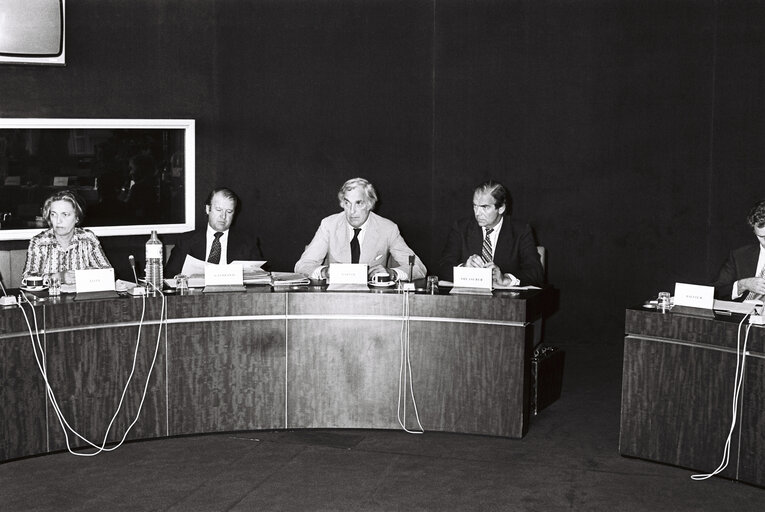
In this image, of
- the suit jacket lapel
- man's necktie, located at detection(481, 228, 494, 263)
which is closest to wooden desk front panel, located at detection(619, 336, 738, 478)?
man's necktie, located at detection(481, 228, 494, 263)

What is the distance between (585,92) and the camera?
638 cm

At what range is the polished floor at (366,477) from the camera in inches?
138

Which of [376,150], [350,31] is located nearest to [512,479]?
[376,150]

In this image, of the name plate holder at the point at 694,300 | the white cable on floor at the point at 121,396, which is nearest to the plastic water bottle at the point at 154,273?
the white cable on floor at the point at 121,396

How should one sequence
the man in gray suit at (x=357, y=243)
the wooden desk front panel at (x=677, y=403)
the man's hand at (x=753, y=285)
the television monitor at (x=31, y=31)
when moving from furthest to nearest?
the television monitor at (x=31, y=31), the man in gray suit at (x=357, y=243), the man's hand at (x=753, y=285), the wooden desk front panel at (x=677, y=403)

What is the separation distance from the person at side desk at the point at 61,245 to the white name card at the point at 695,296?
9.74 feet

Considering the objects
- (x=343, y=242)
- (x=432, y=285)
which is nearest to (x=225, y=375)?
(x=432, y=285)

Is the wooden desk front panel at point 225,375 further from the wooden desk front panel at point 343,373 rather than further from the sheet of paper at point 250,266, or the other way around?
the sheet of paper at point 250,266

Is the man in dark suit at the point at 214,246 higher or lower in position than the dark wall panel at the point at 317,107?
lower

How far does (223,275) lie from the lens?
14.5ft

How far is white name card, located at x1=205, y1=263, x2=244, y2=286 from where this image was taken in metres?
4.39

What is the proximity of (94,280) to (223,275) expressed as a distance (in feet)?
2.02

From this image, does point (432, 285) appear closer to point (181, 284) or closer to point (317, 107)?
point (181, 284)

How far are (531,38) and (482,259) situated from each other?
230 cm
